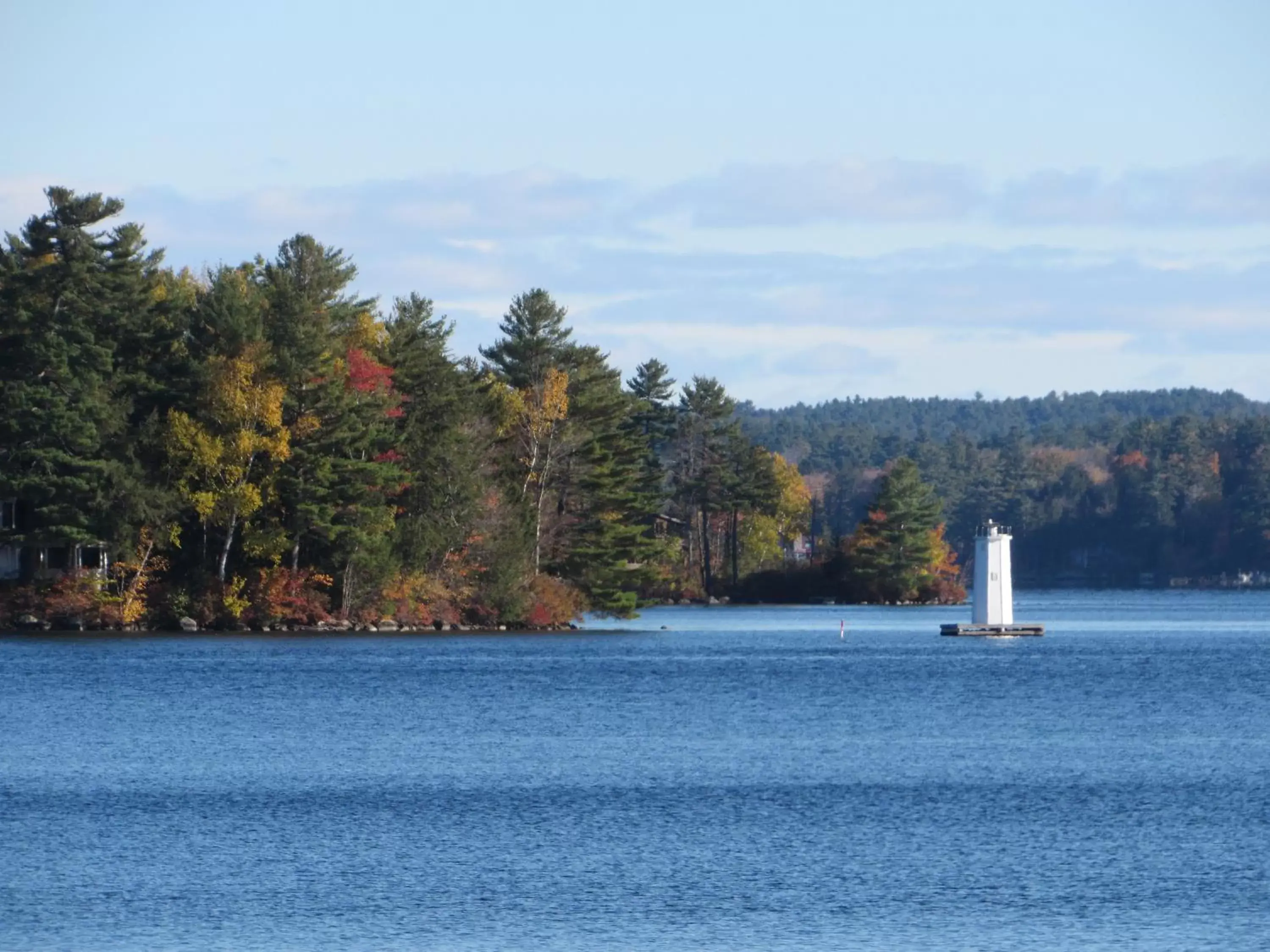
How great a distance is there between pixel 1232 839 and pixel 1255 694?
31.4 m

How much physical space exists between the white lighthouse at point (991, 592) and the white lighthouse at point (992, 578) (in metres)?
0.02

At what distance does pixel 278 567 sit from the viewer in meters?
81.6

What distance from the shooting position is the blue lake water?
24.7 m

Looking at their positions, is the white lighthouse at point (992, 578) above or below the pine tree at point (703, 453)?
below

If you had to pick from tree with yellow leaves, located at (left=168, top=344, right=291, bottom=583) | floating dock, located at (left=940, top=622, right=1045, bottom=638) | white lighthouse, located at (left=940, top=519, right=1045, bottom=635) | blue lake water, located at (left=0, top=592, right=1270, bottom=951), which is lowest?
blue lake water, located at (left=0, top=592, right=1270, bottom=951)

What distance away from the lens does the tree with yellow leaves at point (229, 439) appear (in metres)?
77.9

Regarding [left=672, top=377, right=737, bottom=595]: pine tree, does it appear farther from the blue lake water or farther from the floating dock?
the blue lake water

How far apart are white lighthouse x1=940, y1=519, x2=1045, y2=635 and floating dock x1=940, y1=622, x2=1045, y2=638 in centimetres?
2

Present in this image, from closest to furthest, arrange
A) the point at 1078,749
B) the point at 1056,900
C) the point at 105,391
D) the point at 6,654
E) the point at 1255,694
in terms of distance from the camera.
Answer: the point at 1056,900
the point at 1078,749
the point at 1255,694
the point at 6,654
the point at 105,391

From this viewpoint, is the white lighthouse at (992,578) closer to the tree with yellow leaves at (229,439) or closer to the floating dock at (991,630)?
the floating dock at (991,630)

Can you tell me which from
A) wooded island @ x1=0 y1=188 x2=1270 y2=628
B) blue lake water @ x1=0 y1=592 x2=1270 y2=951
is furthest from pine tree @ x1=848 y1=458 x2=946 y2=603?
blue lake water @ x1=0 y1=592 x2=1270 y2=951

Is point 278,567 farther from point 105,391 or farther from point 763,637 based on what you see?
point 763,637

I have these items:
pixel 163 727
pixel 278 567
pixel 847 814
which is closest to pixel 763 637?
pixel 278 567

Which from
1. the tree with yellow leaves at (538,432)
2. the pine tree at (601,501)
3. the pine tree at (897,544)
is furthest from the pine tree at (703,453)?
the tree with yellow leaves at (538,432)
